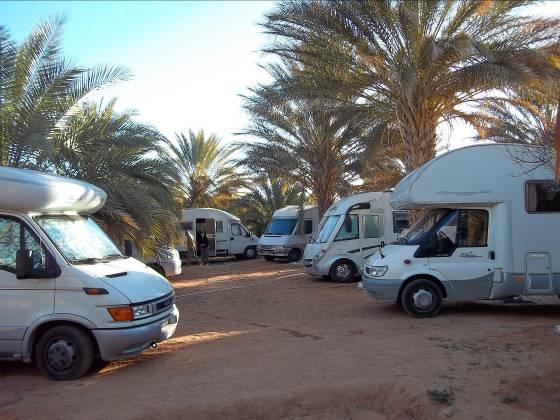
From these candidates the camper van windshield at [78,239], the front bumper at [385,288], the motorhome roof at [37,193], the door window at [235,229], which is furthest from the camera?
the door window at [235,229]

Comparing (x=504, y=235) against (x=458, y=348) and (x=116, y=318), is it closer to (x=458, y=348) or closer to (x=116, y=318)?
(x=458, y=348)

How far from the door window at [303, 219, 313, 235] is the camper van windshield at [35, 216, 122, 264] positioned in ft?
55.5

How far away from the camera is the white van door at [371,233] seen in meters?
16.6

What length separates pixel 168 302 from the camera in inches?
296

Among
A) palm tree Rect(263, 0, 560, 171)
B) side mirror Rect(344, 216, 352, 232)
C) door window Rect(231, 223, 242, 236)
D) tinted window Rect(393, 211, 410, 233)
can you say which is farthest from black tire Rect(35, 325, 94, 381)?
door window Rect(231, 223, 242, 236)

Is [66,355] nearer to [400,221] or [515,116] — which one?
[400,221]

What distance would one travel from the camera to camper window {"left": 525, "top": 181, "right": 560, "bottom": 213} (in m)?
Answer: 10.1

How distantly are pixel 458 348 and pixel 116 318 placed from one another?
4.29 m

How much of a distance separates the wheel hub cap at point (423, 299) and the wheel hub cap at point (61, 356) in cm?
586

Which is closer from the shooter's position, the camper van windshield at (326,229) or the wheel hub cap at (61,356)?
the wheel hub cap at (61,356)

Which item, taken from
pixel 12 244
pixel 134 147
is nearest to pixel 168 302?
pixel 12 244

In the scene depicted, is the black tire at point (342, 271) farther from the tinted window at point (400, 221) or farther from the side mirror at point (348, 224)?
the tinted window at point (400, 221)

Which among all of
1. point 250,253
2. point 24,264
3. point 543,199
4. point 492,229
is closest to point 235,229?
point 250,253

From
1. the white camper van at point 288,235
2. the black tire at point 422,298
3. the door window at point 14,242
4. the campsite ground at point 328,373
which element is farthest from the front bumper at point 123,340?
the white camper van at point 288,235
